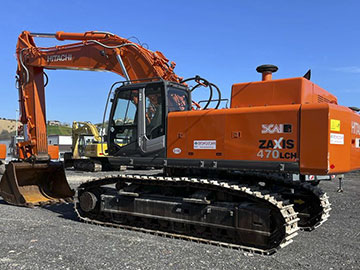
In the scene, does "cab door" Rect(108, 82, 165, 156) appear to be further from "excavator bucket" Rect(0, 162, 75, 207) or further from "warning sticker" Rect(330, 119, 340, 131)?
"excavator bucket" Rect(0, 162, 75, 207)

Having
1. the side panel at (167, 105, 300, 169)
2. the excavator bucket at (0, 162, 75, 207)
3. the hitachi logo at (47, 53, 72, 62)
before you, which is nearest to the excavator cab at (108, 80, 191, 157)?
the side panel at (167, 105, 300, 169)

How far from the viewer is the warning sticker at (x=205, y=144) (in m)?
6.55

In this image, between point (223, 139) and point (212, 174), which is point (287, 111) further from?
point (212, 174)

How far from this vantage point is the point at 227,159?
252 inches

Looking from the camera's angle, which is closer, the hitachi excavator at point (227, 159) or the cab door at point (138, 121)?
the hitachi excavator at point (227, 159)

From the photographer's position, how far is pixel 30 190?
10.2m

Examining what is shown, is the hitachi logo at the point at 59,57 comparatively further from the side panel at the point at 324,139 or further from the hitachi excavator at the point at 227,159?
the side panel at the point at 324,139

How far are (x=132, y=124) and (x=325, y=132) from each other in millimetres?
3801

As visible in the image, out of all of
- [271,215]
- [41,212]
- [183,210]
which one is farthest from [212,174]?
[41,212]

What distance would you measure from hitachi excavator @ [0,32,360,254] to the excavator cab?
0.07 ft

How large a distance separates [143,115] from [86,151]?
1690cm

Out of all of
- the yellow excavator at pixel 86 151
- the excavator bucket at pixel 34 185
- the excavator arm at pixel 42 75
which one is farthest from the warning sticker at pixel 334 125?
the yellow excavator at pixel 86 151

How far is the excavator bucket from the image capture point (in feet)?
31.3

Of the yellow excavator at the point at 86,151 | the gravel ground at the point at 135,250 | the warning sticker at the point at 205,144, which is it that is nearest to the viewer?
the gravel ground at the point at 135,250
